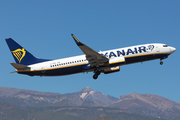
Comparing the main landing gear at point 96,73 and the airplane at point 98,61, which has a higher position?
the airplane at point 98,61

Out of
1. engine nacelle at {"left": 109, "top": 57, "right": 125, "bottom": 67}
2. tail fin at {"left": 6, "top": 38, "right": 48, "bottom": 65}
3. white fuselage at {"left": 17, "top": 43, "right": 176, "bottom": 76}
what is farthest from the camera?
tail fin at {"left": 6, "top": 38, "right": 48, "bottom": 65}

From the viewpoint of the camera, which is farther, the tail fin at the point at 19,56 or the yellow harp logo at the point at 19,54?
the yellow harp logo at the point at 19,54

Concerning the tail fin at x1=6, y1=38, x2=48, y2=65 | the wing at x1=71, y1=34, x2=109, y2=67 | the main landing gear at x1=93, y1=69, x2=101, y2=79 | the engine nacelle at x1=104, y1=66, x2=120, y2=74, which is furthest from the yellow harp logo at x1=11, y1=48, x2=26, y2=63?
the engine nacelle at x1=104, y1=66, x2=120, y2=74

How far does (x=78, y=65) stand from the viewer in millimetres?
63969

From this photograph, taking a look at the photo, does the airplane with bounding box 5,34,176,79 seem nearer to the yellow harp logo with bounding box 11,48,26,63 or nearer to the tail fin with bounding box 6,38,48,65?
the tail fin with bounding box 6,38,48,65

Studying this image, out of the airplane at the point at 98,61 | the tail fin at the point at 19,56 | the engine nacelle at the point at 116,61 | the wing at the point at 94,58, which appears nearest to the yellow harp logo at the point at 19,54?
the tail fin at the point at 19,56

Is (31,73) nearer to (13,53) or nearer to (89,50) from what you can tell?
(13,53)

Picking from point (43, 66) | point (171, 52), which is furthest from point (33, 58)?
point (171, 52)

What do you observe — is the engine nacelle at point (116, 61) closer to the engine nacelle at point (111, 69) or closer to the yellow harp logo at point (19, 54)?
the engine nacelle at point (111, 69)

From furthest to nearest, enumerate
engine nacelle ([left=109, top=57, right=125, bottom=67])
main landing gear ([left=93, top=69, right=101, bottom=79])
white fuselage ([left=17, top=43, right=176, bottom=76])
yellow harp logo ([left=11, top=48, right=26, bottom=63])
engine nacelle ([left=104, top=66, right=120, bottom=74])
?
yellow harp logo ([left=11, top=48, right=26, bottom=63])
main landing gear ([left=93, top=69, right=101, bottom=79])
engine nacelle ([left=104, top=66, right=120, bottom=74])
white fuselage ([left=17, top=43, right=176, bottom=76])
engine nacelle ([left=109, top=57, right=125, bottom=67])

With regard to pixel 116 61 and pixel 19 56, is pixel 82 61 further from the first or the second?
pixel 19 56

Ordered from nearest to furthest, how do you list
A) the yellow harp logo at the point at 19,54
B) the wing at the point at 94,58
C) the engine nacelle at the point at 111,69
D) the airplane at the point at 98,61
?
1. the wing at the point at 94,58
2. the airplane at the point at 98,61
3. the engine nacelle at the point at 111,69
4. the yellow harp logo at the point at 19,54

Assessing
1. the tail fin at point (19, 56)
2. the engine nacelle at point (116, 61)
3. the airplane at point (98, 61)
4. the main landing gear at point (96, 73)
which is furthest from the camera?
the tail fin at point (19, 56)

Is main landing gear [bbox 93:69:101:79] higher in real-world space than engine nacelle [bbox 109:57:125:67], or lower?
lower
